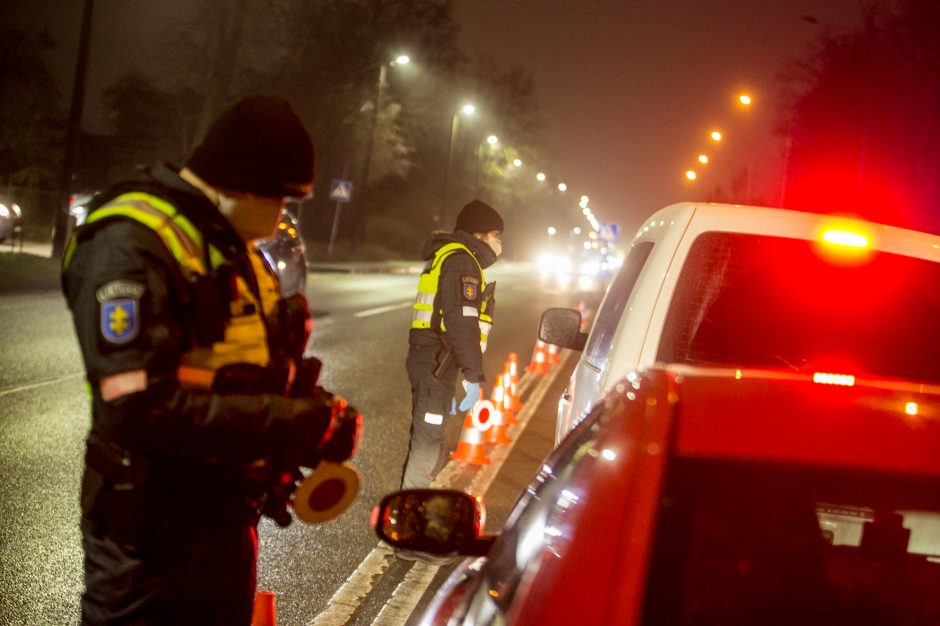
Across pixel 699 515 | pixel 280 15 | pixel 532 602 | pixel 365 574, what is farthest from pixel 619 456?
pixel 280 15

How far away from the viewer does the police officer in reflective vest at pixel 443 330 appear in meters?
6.33

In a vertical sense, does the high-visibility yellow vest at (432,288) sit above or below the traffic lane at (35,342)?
above

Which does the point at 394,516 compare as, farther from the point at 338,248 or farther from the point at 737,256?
the point at 338,248

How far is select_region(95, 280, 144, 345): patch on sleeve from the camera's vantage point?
8.04 ft

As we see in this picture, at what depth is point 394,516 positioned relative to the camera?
104 inches

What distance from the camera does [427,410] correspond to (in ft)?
21.1

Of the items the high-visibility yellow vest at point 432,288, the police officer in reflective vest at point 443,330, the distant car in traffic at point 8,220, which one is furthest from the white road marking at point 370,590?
the distant car in traffic at point 8,220

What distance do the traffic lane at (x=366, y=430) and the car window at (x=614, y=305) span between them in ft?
5.36

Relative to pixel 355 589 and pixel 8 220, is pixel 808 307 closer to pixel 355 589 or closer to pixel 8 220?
pixel 355 589

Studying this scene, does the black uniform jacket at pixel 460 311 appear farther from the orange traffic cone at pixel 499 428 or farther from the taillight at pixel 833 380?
the taillight at pixel 833 380

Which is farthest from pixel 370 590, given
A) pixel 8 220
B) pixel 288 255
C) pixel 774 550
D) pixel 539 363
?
pixel 8 220

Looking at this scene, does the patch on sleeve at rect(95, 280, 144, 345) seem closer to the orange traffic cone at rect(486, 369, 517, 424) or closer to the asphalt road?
the asphalt road

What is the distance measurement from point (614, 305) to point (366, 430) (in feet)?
17.3

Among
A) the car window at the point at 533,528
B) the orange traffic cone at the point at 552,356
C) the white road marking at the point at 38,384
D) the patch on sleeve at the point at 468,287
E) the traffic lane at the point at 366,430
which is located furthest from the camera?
the orange traffic cone at the point at 552,356
